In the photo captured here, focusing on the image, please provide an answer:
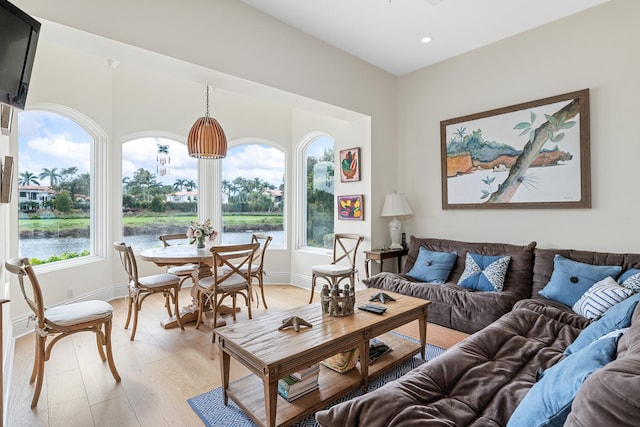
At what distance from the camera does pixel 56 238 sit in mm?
3949

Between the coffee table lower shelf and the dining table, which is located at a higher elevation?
the dining table

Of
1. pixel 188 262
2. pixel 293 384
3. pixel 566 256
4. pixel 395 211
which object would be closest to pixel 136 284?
pixel 188 262

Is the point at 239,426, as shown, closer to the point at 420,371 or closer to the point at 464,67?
the point at 420,371

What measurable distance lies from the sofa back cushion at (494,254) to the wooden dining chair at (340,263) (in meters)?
0.69

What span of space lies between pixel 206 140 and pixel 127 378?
99.2 inches

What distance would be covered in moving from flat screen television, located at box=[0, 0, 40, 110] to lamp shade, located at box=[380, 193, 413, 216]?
3.61 meters

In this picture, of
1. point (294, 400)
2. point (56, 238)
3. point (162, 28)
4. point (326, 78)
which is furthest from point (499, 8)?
point (56, 238)

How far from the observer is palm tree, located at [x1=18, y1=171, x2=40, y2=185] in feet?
11.8

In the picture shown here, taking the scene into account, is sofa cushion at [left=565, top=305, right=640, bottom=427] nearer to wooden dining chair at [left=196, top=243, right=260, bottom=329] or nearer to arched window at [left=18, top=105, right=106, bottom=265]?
wooden dining chair at [left=196, top=243, right=260, bottom=329]

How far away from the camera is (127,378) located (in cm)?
242

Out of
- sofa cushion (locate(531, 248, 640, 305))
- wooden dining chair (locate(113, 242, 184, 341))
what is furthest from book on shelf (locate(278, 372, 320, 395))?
sofa cushion (locate(531, 248, 640, 305))

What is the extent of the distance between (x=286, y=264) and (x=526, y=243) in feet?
11.5

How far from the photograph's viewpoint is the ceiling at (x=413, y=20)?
3020mm

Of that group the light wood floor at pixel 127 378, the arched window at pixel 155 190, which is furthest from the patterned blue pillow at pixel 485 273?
the arched window at pixel 155 190
